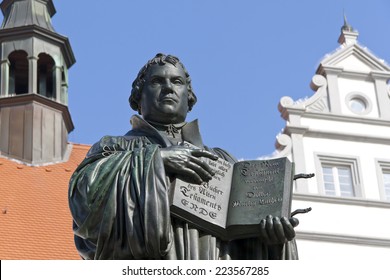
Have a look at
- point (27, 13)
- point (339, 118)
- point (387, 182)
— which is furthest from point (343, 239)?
point (27, 13)

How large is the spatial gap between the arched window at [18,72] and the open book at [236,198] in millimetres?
22554

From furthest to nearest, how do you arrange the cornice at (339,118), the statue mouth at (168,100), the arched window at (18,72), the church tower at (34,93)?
the arched window at (18,72), the church tower at (34,93), the cornice at (339,118), the statue mouth at (168,100)

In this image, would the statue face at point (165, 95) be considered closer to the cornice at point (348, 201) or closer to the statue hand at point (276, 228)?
the statue hand at point (276, 228)

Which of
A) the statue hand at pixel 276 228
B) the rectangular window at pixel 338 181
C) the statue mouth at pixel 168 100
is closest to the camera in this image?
the statue hand at pixel 276 228

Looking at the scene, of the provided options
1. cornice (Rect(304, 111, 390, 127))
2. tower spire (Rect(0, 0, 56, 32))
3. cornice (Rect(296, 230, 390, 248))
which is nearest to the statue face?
cornice (Rect(296, 230, 390, 248))

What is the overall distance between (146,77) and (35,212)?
1683cm

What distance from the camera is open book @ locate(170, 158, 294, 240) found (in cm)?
495

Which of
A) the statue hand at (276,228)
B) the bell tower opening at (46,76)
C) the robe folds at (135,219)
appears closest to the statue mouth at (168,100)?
the robe folds at (135,219)

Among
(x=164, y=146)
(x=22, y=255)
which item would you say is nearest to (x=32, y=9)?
(x=22, y=255)

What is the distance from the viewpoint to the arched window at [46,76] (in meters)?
27.3

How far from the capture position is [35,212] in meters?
22.0

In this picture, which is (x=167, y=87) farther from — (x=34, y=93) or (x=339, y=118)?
(x=34, y=93)

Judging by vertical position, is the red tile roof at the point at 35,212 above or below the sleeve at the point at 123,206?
above

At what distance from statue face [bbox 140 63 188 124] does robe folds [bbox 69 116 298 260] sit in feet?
1.18
